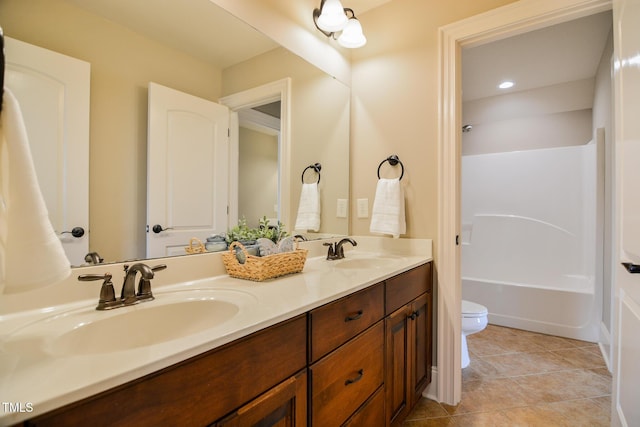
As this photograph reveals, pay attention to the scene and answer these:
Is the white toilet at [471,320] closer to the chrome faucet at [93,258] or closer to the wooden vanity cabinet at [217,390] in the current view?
the wooden vanity cabinet at [217,390]

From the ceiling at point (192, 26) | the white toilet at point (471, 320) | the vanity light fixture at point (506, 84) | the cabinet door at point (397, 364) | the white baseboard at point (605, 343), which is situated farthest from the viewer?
the vanity light fixture at point (506, 84)

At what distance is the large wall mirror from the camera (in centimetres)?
88

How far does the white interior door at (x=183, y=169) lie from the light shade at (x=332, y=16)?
86cm

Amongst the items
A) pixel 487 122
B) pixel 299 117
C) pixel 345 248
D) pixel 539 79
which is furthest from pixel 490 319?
pixel 299 117

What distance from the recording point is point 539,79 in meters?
3.08

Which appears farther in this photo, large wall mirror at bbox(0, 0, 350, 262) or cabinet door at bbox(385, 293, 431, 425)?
cabinet door at bbox(385, 293, 431, 425)

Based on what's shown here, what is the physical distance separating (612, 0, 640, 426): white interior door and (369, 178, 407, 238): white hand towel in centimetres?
93

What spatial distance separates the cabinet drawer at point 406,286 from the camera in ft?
4.31

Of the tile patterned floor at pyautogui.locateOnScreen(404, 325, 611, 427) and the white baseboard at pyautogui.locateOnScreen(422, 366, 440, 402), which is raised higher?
the white baseboard at pyautogui.locateOnScreen(422, 366, 440, 402)

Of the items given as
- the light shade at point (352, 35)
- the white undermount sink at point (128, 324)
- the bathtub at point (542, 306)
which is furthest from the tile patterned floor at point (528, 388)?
the light shade at point (352, 35)

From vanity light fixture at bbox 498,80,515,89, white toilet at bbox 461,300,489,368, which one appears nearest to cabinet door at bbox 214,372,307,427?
white toilet at bbox 461,300,489,368

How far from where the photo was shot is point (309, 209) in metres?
1.87

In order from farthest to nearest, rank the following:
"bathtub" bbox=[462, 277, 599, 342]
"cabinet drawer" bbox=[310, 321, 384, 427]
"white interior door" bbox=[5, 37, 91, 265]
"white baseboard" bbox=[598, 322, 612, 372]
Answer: "bathtub" bbox=[462, 277, 599, 342], "white baseboard" bbox=[598, 322, 612, 372], "cabinet drawer" bbox=[310, 321, 384, 427], "white interior door" bbox=[5, 37, 91, 265]

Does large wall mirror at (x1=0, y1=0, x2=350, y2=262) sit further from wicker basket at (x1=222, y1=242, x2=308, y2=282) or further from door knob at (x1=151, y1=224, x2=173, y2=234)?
wicker basket at (x1=222, y1=242, x2=308, y2=282)
